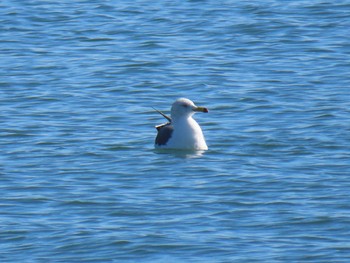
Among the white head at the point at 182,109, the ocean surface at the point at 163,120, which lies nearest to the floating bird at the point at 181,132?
the white head at the point at 182,109

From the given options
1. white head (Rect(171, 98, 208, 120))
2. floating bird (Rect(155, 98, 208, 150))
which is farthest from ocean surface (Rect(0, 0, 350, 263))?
white head (Rect(171, 98, 208, 120))

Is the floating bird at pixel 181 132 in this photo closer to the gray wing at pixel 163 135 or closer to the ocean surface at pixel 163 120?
the gray wing at pixel 163 135

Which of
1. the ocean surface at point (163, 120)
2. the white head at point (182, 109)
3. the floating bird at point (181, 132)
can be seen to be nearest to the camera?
the ocean surface at point (163, 120)

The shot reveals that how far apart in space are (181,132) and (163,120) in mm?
1699

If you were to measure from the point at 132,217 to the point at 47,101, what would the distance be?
6.59 meters

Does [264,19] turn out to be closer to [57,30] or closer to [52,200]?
[57,30]

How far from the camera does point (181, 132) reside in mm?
16797

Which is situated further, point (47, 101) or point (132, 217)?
point (47, 101)

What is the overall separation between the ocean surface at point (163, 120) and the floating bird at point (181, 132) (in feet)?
0.44

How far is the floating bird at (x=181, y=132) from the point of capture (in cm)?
1662

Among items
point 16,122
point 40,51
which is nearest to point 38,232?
point 16,122

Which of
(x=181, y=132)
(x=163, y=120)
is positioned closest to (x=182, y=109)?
(x=181, y=132)

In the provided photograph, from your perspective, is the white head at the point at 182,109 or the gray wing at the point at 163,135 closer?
the gray wing at the point at 163,135

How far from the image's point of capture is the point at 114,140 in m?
17.1
